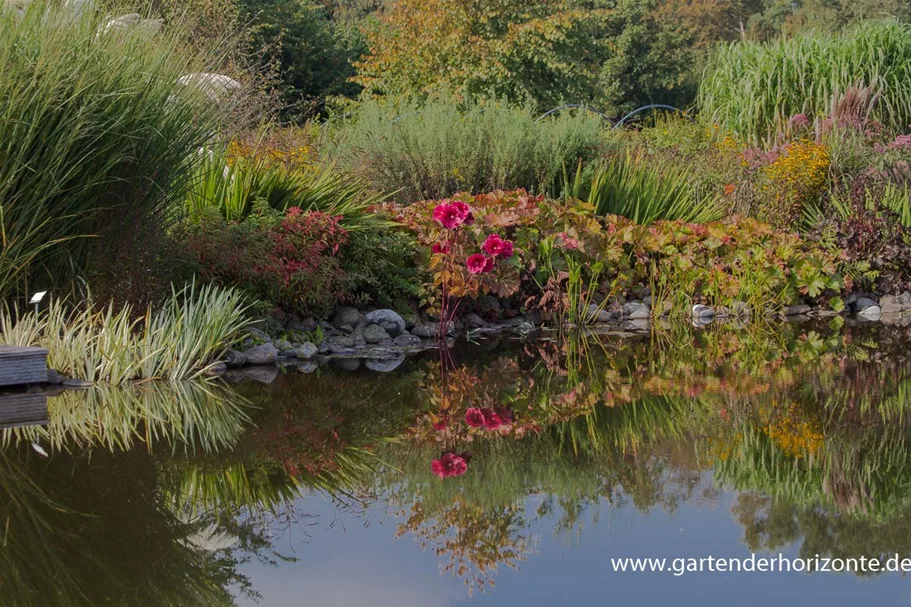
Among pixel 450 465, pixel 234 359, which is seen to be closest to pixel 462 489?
pixel 450 465

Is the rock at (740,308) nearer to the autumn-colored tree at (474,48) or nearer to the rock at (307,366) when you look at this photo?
the rock at (307,366)

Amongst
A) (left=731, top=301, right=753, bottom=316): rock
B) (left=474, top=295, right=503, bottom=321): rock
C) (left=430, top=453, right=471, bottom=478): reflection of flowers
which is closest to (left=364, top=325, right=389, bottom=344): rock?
(left=474, top=295, right=503, bottom=321): rock

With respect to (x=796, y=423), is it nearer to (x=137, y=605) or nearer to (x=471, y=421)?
(x=471, y=421)

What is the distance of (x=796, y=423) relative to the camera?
231 inches

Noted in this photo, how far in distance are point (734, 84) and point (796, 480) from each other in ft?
39.4

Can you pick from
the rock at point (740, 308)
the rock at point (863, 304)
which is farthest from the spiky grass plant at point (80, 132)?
the rock at point (863, 304)

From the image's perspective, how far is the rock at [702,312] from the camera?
10.5 metres

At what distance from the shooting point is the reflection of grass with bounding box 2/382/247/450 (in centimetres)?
551

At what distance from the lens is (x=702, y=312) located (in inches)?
412

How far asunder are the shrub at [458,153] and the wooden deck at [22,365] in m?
4.86

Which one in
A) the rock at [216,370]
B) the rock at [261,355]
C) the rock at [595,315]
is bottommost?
the rock at [595,315]

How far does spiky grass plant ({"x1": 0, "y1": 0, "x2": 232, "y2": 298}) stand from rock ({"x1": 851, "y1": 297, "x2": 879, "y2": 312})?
696 cm

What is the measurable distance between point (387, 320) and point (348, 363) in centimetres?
102

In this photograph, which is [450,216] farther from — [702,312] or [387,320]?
[702,312]
